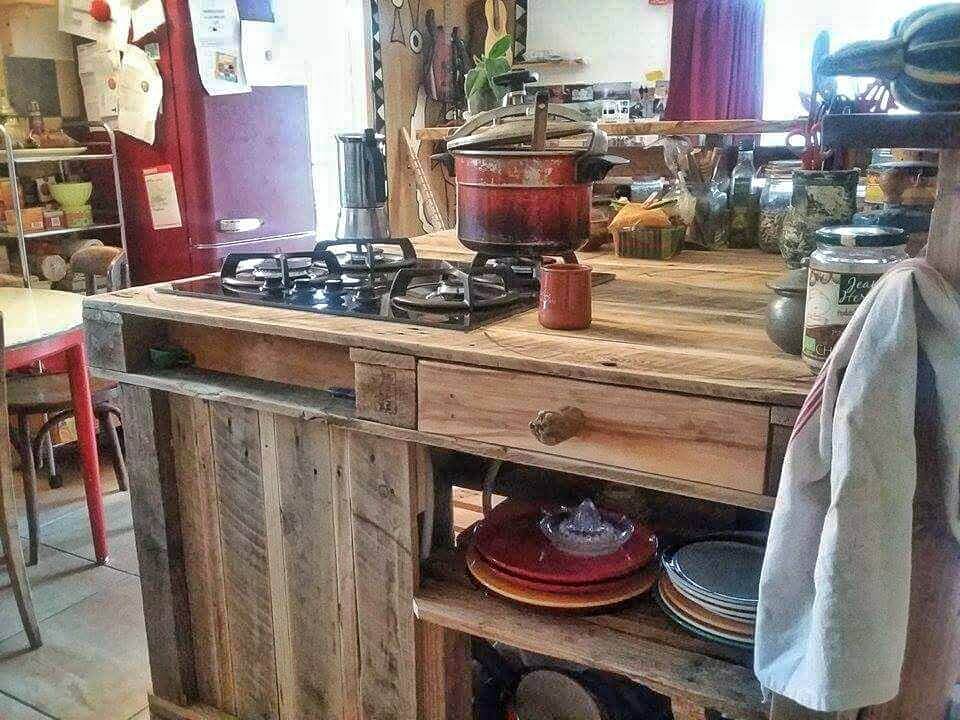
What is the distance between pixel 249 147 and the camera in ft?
11.6

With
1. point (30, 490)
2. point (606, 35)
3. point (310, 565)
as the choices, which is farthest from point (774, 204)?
point (606, 35)

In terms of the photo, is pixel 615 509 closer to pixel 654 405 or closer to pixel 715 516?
pixel 715 516

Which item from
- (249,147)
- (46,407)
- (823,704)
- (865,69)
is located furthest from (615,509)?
(249,147)

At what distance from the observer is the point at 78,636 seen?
2.15 meters

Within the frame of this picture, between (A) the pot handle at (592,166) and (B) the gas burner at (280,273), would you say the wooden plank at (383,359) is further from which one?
(A) the pot handle at (592,166)

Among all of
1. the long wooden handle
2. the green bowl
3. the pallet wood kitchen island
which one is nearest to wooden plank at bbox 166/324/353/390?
the pallet wood kitchen island

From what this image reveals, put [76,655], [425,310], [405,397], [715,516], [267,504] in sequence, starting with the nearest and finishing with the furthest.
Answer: [405,397]
[425,310]
[267,504]
[715,516]
[76,655]

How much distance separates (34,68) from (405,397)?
10.4ft

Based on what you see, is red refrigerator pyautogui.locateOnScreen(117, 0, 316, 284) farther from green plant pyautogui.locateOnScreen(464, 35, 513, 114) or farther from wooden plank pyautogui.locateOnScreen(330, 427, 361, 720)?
wooden plank pyautogui.locateOnScreen(330, 427, 361, 720)

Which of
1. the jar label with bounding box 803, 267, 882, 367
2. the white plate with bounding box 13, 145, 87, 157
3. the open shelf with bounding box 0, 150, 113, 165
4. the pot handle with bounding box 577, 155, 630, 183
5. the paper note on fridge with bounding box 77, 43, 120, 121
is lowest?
the jar label with bounding box 803, 267, 882, 367

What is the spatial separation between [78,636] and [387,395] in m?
1.48

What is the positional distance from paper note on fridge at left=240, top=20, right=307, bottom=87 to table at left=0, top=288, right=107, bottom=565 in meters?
1.33

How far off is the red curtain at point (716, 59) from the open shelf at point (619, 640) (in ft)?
15.3

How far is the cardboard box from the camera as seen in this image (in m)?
3.25
